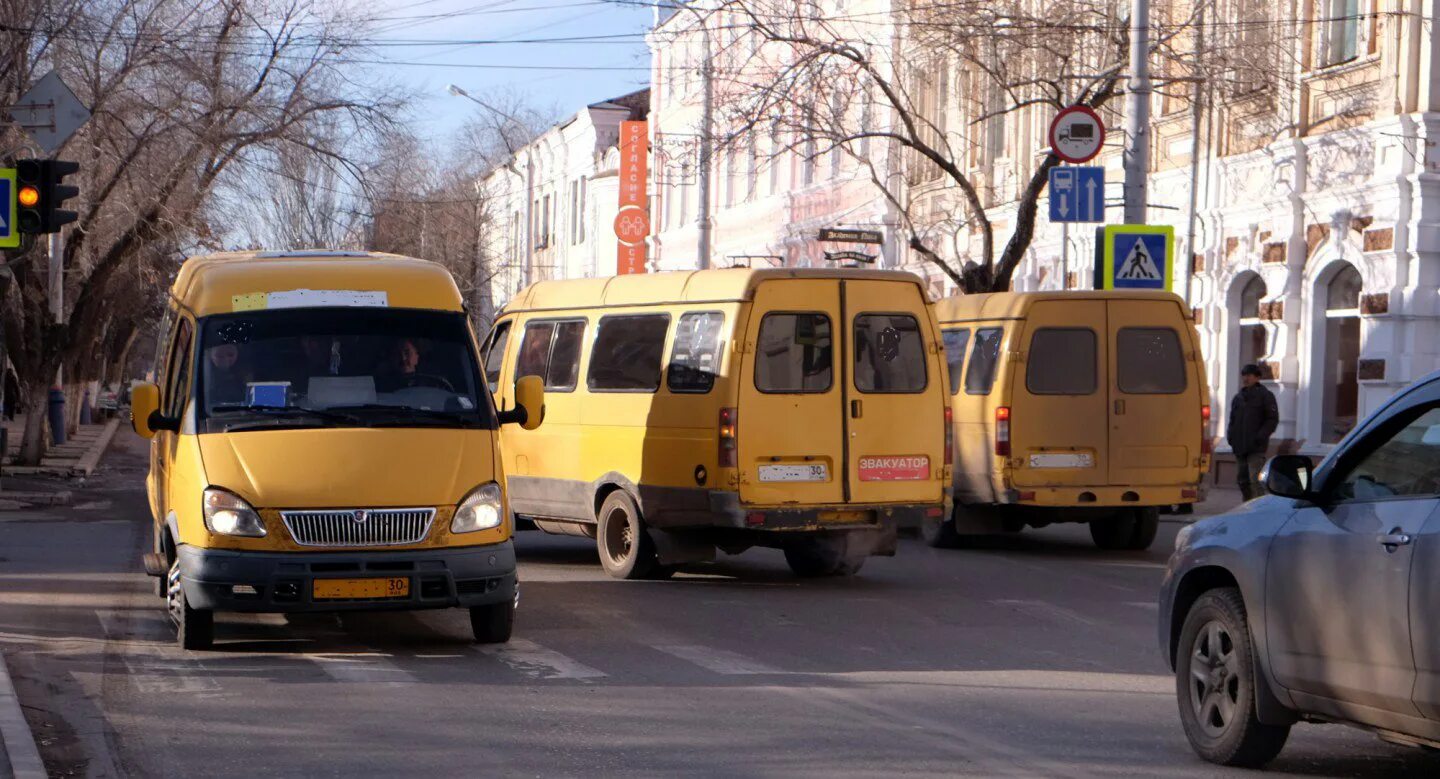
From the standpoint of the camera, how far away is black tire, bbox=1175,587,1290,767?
305 inches

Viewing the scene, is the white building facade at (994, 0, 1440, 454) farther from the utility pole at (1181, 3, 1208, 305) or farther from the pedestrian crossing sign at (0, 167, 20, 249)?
the pedestrian crossing sign at (0, 167, 20, 249)

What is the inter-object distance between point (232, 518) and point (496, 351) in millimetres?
7483

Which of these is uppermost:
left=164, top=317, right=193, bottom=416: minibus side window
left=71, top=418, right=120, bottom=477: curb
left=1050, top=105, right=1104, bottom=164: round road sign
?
left=1050, top=105, right=1104, bottom=164: round road sign

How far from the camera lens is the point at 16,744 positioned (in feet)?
25.9

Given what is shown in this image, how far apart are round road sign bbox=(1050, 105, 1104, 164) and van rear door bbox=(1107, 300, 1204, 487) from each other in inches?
165

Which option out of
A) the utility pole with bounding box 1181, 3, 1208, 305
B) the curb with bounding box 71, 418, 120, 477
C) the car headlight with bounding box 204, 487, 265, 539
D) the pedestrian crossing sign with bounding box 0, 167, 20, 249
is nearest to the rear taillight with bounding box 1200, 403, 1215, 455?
the utility pole with bounding box 1181, 3, 1208, 305

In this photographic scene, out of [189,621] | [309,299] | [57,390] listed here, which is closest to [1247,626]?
[189,621]

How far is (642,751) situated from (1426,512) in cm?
322

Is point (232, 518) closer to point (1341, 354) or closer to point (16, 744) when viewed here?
point (16, 744)

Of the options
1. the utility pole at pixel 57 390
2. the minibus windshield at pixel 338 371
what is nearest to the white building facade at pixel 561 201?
the utility pole at pixel 57 390

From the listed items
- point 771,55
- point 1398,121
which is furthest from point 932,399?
point 771,55

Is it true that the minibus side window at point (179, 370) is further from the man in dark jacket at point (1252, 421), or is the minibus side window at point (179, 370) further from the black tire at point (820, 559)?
the man in dark jacket at point (1252, 421)

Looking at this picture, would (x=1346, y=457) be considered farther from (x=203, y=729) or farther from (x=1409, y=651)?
(x=203, y=729)

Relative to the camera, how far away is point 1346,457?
740cm
